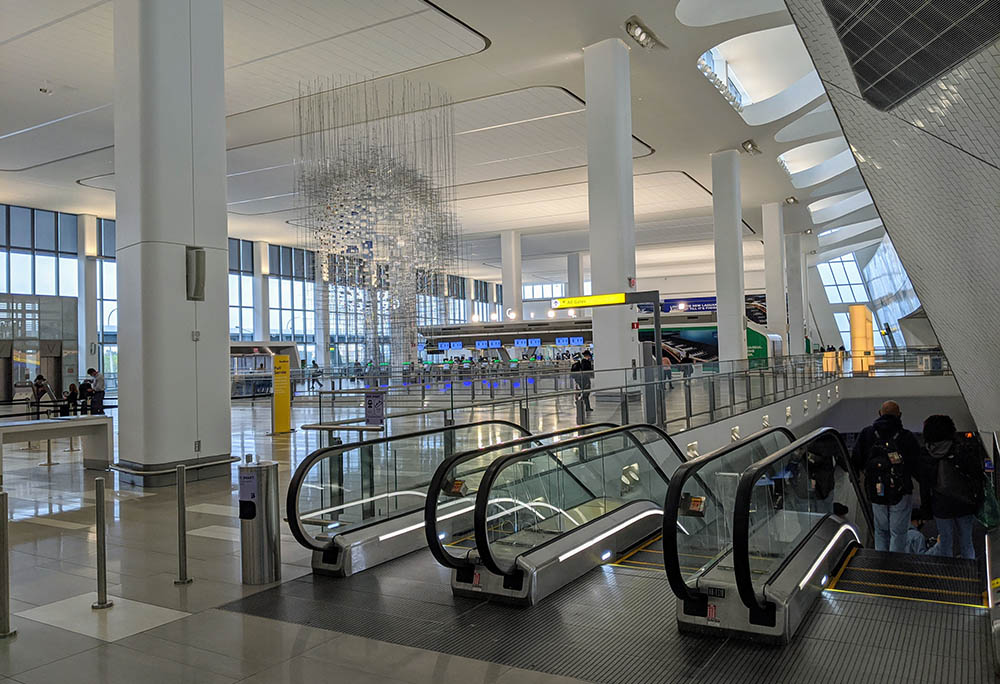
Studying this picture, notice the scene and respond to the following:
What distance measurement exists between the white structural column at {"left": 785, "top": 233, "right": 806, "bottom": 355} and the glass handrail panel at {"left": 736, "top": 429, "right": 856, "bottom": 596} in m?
32.6

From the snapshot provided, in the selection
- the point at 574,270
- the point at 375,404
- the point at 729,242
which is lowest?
the point at 375,404

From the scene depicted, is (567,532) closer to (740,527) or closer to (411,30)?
(740,527)

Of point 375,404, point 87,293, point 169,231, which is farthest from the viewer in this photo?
point 87,293

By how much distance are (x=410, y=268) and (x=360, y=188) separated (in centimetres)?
255

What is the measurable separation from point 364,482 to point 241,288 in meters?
35.5

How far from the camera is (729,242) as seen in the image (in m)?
24.3

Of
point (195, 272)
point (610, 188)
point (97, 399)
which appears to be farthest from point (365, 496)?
point (97, 399)

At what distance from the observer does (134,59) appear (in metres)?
9.93

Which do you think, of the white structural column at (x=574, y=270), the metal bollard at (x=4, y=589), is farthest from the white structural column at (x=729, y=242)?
the metal bollard at (x=4, y=589)

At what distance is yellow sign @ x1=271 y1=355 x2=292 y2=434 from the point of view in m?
17.1

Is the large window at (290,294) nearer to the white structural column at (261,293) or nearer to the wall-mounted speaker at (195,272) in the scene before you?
the white structural column at (261,293)

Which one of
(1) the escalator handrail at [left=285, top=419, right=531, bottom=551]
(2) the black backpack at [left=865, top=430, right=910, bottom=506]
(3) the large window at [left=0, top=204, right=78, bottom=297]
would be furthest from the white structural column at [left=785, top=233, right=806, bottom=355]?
(1) the escalator handrail at [left=285, top=419, right=531, bottom=551]

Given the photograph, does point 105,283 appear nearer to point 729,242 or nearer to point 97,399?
point 97,399

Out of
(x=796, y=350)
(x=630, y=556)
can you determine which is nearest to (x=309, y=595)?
(x=630, y=556)
